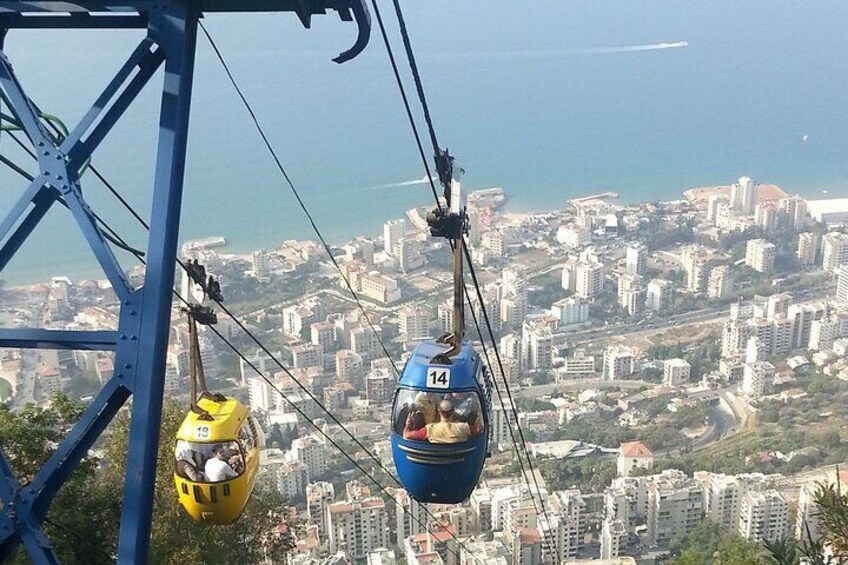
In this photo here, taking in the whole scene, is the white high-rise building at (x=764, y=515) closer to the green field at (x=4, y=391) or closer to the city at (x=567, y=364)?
the city at (x=567, y=364)

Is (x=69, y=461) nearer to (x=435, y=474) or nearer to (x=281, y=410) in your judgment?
(x=435, y=474)

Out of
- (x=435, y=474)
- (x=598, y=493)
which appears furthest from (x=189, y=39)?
(x=598, y=493)

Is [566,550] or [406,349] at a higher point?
[406,349]

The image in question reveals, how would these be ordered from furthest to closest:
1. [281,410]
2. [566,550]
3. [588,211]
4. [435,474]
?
1. [588,211]
2. [281,410]
3. [566,550]
4. [435,474]

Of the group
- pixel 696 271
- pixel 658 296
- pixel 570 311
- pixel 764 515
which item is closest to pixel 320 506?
pixel 764 515

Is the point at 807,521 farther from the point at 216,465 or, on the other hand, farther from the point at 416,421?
the point at 216,465

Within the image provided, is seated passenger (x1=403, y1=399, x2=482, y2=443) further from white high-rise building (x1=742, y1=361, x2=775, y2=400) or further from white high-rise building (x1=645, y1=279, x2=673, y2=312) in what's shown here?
white high-rise building (x1=645, y1=279, x2=673, y2=312)
